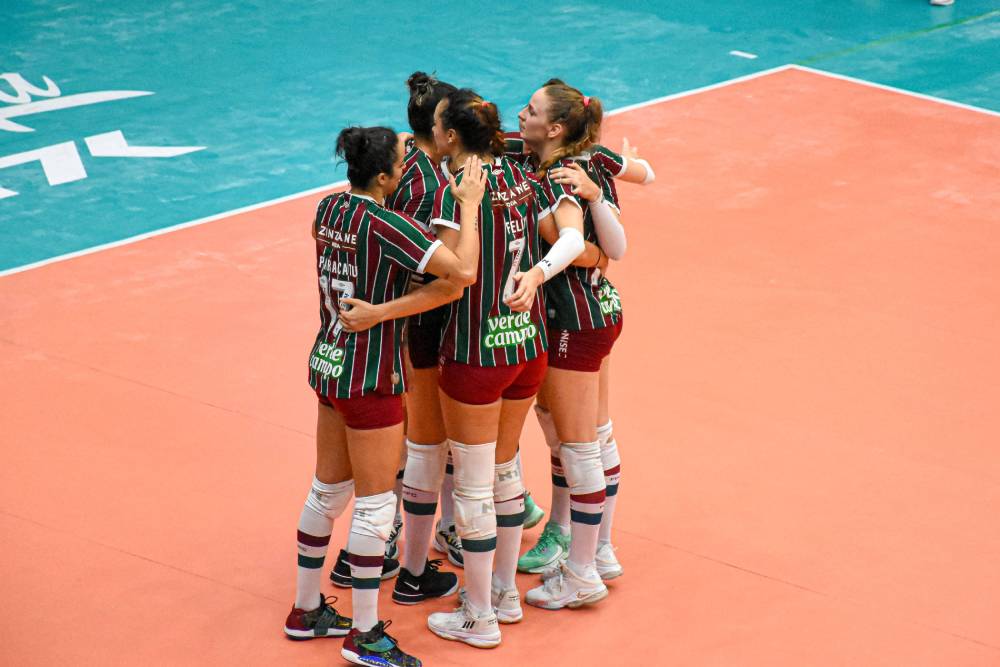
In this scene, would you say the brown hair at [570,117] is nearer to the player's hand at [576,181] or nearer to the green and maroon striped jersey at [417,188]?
the player's hand at [576,181]

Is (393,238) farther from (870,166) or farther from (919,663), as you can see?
(870,166)

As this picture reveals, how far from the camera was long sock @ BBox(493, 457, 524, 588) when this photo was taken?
4.75 metres

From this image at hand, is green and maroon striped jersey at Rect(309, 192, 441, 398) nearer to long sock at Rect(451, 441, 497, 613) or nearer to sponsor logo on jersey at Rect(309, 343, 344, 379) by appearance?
sponsor logo on jersey at Rect(309, 343, 344, 379)

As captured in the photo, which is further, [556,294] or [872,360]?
[872,360]

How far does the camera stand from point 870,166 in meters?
10.0

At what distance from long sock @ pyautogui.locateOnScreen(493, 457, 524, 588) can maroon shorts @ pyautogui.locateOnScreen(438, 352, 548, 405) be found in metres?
0.36

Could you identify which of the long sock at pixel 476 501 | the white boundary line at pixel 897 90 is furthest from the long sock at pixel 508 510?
the white boundary line at pixel 897 90

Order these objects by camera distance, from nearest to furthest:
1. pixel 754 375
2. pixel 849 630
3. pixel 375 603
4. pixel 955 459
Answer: pixel 375 603 → pixel 849 630 → pixel 955 459 → pixel 754 375

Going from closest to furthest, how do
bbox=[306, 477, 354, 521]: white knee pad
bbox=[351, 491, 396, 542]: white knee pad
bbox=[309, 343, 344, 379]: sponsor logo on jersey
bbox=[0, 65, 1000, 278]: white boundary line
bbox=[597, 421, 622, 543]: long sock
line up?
bbox=[309, 343, 344, 379]: sponsor logo on jersey
bbox=[351, 491, 396, 542]: white knee pad
bbox=[306, 477, 354, 521]: white knee pad
bbox=[597, 421, 622, 543]: long sock
bbox=[0, 65, 1000, 278]: white boundary line

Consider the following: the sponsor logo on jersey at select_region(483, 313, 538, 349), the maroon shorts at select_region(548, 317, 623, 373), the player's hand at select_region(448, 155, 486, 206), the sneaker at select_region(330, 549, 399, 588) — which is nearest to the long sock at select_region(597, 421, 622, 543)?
the maroon shorts at select_region(548, 317, 623, 373)

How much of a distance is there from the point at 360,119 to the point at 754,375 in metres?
5.39

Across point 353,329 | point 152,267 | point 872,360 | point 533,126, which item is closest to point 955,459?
point 872,360

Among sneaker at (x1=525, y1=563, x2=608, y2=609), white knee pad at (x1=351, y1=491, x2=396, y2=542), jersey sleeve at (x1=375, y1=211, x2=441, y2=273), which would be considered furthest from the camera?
sneaker at (x1=525, y1=563, x2=608, y2=609)

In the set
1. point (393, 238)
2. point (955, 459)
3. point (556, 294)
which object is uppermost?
point (393, 238)
